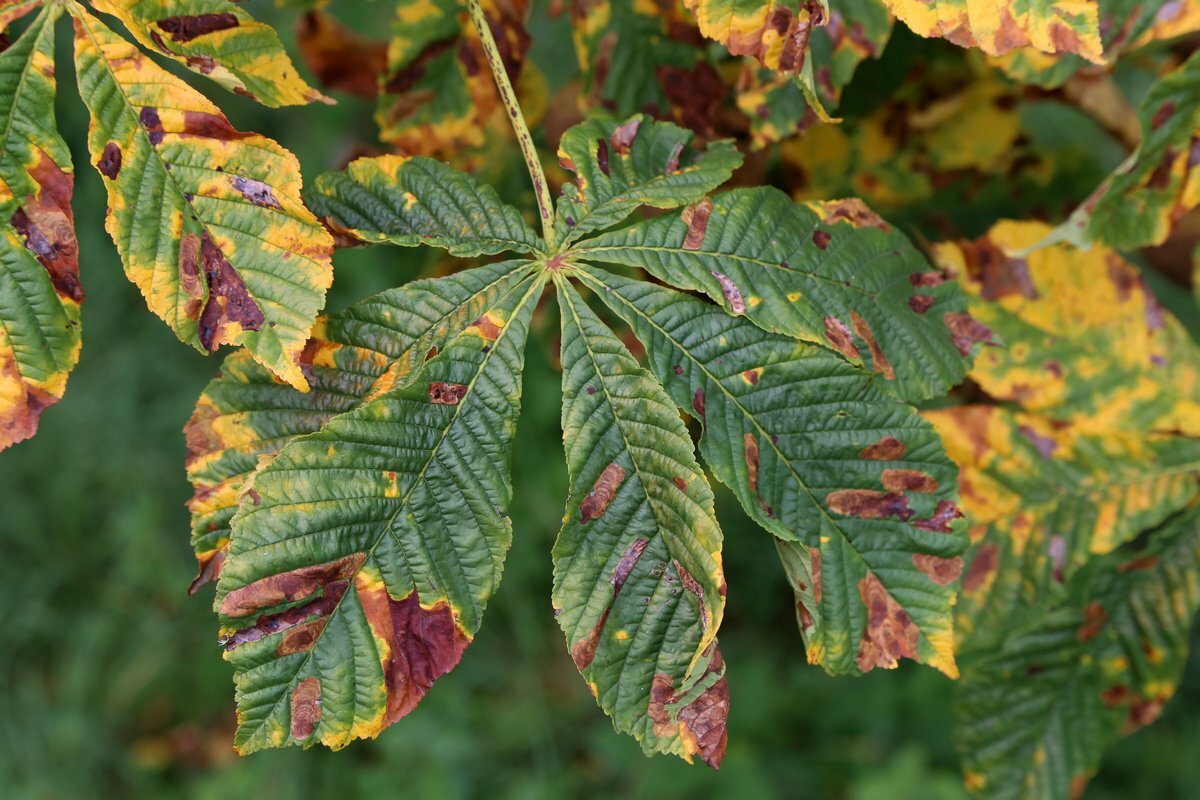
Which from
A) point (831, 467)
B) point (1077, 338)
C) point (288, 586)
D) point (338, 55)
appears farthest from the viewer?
point (338, 55)

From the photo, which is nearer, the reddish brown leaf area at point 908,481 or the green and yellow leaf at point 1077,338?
the reddish brown leaf area at point 908,481

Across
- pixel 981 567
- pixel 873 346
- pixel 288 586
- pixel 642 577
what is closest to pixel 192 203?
pixel 288 586

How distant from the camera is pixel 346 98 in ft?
7.83

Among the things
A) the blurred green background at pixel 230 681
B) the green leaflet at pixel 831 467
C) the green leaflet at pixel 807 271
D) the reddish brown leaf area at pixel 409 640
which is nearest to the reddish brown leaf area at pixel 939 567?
the green leaflet at pixel 831 467

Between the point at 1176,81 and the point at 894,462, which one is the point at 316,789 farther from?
the point at 1176,81

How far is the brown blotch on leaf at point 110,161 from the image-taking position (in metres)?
0.73

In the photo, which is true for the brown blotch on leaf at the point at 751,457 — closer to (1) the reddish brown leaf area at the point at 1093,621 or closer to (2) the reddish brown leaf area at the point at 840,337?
(2) the reddish brown leaf area at the point at 840,337

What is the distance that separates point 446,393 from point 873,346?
0.34 m

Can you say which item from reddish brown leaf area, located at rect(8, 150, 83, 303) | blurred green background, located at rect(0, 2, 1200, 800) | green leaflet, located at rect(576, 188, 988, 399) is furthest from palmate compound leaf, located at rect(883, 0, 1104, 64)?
blurred green background, located at rect(0, 2, 1200, 800)

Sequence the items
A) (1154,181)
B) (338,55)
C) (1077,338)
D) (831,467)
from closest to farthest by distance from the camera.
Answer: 1. (831,467)
2. (1154,181)
3. (1077,338)
4. (338,55)

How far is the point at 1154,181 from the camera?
0.92 m

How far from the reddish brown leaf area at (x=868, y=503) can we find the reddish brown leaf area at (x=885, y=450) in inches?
1.1

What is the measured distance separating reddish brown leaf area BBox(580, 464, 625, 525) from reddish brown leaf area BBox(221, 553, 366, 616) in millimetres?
161

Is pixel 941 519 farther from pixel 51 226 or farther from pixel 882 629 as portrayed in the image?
pixel 51 226
